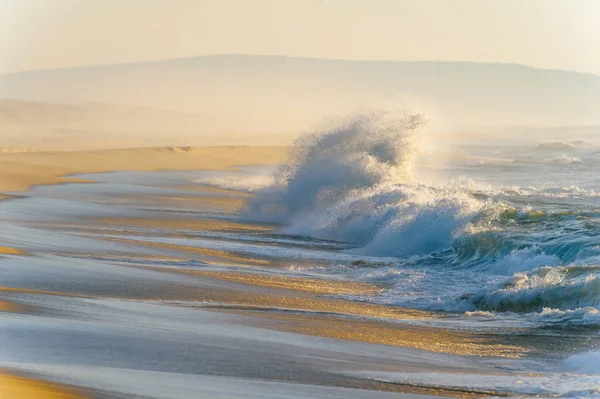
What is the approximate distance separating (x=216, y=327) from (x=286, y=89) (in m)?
169

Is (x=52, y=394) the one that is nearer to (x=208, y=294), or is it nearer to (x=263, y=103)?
(x=208, y=294)

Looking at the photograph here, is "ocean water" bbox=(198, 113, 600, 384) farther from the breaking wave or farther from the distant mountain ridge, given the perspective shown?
the distant mountain ridge

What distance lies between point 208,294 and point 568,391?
5.15 m

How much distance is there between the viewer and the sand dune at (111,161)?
120ft

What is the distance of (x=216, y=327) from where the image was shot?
10297 millimetres

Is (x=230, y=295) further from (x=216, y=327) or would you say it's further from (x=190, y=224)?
(x=190, y=224)

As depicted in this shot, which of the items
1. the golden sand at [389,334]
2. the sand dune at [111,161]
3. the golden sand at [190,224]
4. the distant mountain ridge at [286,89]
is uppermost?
the distant mountain ridge at [286,89]

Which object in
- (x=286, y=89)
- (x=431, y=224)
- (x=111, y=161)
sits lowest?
(x=431, y=224)

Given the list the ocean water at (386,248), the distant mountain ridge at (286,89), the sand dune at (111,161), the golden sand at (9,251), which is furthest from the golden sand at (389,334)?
the distant mountain ridge at (286,89)

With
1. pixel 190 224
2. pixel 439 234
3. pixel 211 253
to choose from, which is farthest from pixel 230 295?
pixel 190 224

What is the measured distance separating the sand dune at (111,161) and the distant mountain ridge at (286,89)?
76344mm

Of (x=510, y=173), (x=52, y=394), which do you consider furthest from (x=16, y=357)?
(x=510, y=173)

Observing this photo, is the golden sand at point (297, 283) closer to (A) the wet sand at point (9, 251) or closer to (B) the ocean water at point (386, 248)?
(B) the ocean water at point (386, 248)

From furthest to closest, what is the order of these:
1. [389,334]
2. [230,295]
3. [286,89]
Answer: [286,89]
[230,295]
[389,334]
